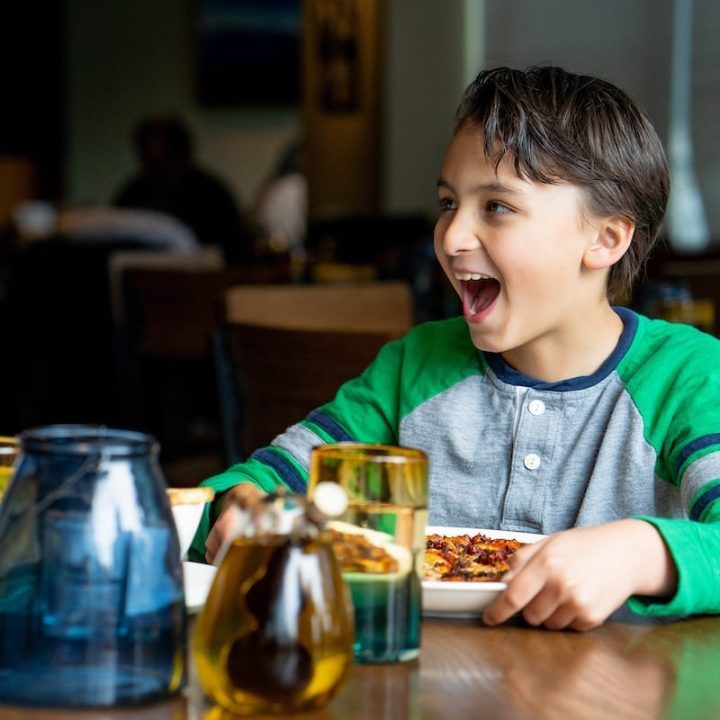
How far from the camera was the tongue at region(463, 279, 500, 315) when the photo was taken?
138cm

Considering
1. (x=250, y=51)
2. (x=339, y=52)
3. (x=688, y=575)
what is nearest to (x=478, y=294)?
(x=688, y=575)

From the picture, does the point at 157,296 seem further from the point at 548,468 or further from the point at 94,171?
the point at 94,171

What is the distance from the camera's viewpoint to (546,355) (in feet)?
4.68

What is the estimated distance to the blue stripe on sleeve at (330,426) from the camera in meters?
1.46

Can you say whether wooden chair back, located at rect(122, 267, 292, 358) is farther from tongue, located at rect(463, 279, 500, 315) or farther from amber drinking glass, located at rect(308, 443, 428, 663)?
amber drinking glass, located at rect(308, 443, 428, 663)

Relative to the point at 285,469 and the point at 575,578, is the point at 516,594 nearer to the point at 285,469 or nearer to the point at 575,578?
the point at 575,578

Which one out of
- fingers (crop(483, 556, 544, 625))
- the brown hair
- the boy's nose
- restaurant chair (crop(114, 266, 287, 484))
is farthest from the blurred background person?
fingers (crop(483, 556, 544, 625))

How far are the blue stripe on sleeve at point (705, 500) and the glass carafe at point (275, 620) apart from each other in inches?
20.2

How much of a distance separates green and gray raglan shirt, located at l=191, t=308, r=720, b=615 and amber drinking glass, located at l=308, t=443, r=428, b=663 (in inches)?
16.5

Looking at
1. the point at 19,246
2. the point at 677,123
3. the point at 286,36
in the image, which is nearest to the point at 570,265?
the point at 19,246

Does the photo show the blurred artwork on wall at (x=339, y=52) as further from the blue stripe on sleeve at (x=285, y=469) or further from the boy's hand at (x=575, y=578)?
the boy's hand at (x=575, y=578)

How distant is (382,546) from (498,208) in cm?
58

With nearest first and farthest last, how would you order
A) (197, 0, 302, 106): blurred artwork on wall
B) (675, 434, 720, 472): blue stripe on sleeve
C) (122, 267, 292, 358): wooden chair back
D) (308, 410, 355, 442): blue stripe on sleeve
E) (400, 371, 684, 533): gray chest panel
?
(675, 434, 720, 472): blue stripe on sleeve → (400, 371, 684, 533): gray chest panel → (308, 410, 355, 442): blue stripe on sleeve → (122, 267, 292, 358): wooden chair back → (197, 0, 302, 106): blurred artwork on wall

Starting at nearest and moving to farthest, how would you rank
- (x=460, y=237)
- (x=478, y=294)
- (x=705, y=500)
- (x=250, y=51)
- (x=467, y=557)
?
(x=467, y=557), (x=705, y=500), (x=460, y=237), (x=478, y=294), (x=250, y=51)
